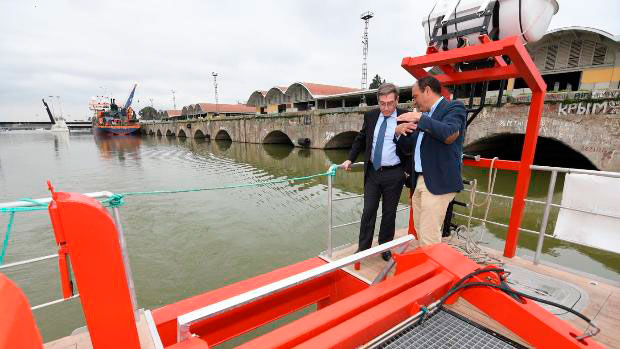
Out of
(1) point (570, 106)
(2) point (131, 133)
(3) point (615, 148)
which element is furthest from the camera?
(2) point (131, 133)

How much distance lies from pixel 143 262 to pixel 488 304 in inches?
212

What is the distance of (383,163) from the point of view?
108 inches

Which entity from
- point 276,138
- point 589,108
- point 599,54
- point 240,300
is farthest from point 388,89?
point 276,138

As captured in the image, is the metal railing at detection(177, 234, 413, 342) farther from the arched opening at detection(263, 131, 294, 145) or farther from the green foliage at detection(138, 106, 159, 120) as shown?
the green foliage at detection(138, 106, 159, 120)

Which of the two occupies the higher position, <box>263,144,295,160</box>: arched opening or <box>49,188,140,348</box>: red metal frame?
<box>49,188,140,348</box>: red metal frame

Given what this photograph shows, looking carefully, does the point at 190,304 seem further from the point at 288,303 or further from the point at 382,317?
the point at 382,317

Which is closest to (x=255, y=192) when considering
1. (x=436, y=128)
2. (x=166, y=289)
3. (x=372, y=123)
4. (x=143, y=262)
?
(x=143, y=262)

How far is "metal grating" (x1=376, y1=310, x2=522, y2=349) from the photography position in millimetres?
1477

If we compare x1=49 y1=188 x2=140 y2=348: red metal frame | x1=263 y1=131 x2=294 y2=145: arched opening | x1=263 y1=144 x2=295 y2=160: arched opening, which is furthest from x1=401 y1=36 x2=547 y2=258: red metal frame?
x1=263 y1=131 x2=294 y2=145: arched opening

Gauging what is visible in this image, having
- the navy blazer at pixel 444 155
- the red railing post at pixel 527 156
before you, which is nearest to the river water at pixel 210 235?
the red railing post at pixel 527 156

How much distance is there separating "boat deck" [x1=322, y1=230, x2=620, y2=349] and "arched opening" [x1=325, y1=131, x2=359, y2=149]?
17.1 metres

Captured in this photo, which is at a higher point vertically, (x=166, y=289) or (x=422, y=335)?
(x=422, y=335)

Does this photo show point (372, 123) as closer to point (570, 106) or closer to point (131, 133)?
point (570, 106)

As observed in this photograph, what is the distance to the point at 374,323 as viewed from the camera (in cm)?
138
